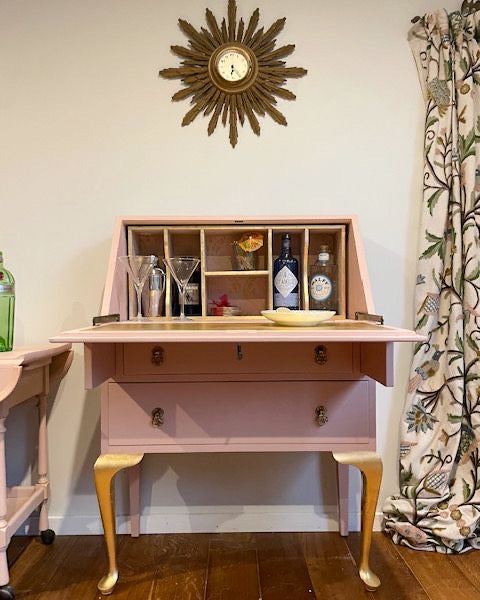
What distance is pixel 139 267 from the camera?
1.55 metres

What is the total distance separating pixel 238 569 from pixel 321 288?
0.98 metres

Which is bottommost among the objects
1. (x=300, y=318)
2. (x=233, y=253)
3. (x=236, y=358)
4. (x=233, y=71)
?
(x=236, y=358)

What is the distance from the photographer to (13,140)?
180 centimetres

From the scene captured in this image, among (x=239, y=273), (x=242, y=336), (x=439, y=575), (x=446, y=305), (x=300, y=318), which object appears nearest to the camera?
(x=242, y=336)

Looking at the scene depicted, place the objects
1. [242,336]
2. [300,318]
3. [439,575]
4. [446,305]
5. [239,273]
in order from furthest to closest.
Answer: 1. [446,305]
2. [239,273]
3. [439,575]
4. [300,318]
5. [242,336]

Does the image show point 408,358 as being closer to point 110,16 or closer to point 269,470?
point 269,470

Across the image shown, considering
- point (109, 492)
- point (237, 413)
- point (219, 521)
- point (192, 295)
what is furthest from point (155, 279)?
point (219, 521)

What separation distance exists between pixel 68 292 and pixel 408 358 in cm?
135

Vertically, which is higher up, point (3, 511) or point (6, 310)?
point (6, 310)

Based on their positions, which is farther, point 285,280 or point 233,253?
point 233,253

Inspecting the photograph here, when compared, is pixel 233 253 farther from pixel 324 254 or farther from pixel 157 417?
pixel 157 417

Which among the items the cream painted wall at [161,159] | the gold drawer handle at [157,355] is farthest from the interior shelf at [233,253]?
the gold drawer handle at [157,355]

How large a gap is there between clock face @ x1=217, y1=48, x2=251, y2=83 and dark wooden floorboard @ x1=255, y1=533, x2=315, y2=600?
1.74 metres

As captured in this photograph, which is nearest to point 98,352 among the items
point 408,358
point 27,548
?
point 27,548
